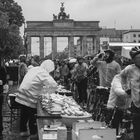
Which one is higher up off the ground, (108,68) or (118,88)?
(118,88)

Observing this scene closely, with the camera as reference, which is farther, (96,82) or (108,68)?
(96,82)

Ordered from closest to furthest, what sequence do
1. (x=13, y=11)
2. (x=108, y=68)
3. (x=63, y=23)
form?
(x=108, y=68), (x=13, y=11), (x=63, y=23)

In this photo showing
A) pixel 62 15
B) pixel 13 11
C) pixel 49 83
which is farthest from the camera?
pixel 62 15

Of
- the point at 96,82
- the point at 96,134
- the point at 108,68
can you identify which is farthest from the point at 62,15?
the point at 96,134

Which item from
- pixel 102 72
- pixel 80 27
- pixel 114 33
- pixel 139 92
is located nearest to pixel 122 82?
pixel 139 92

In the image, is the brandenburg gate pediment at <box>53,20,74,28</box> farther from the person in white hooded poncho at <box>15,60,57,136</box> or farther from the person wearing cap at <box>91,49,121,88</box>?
the person in white hooded poncho at <box>15,60,57,136</box>

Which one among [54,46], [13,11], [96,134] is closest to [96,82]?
[96,134]

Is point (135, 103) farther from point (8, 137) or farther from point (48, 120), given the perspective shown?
point (8, 137)

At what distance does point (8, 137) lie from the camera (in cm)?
1052

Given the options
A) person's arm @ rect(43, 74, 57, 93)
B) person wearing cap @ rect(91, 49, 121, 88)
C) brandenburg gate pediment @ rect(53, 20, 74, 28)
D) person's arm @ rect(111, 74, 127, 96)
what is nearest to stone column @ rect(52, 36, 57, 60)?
brandenburg gate pediment @ rect(53, 20, 74, 28)

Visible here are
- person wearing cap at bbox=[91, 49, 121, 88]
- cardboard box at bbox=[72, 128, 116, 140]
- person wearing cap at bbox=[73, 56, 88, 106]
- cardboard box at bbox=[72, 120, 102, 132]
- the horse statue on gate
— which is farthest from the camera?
the horse statue on gate

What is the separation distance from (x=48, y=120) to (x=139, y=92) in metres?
1.78

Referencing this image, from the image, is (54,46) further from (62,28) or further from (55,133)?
(55,133)

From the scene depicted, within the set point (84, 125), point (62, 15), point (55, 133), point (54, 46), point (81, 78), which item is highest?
point (62, 15)
